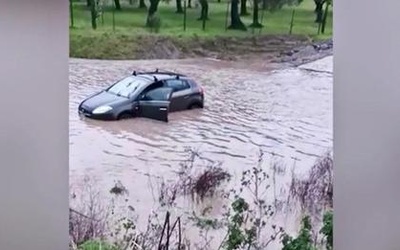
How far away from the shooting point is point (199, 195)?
6.50 feet

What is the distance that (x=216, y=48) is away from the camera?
2045mm

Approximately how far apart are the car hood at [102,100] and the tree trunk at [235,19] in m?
0.43

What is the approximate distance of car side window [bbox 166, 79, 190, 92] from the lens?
2.03 meters

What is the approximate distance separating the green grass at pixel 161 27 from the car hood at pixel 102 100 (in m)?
0.13

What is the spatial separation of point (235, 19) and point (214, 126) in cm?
36

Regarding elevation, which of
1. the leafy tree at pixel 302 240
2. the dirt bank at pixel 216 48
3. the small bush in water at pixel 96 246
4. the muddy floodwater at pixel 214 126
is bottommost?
the small bush in water at pixel 96 246

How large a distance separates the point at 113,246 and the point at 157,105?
1.56 ft

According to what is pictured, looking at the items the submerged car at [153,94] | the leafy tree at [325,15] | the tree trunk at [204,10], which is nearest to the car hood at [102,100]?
the submerged car at [153,94]

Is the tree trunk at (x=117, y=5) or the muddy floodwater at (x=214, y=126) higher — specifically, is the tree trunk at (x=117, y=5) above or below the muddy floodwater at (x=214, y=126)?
above

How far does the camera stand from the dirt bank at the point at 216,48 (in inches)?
79.4

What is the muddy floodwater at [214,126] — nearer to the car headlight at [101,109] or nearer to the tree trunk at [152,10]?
the car headlight at [101,109]
